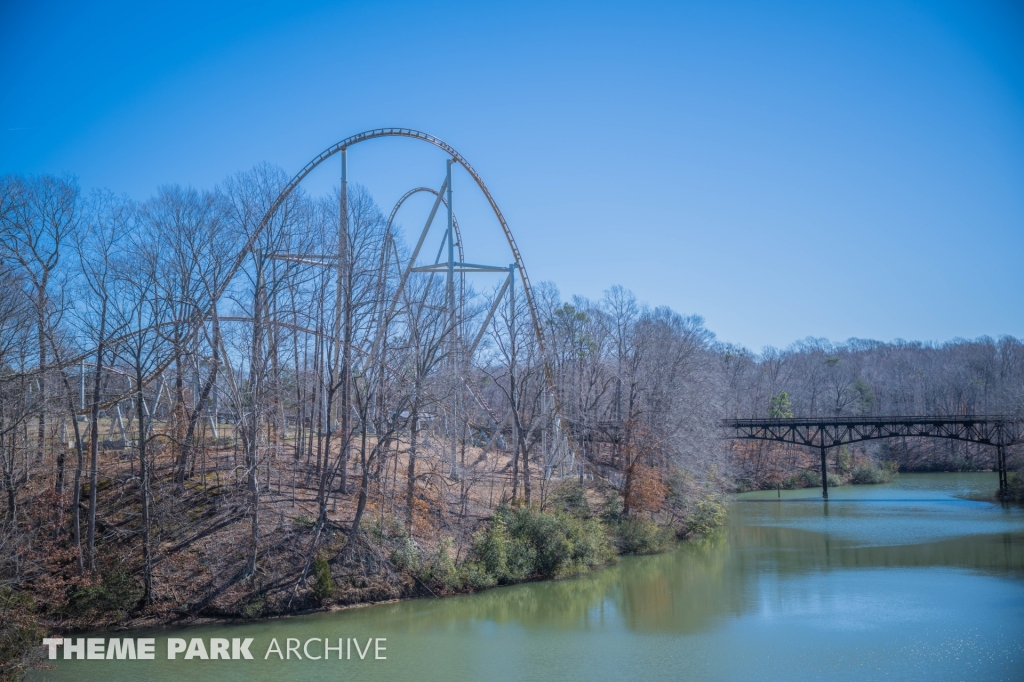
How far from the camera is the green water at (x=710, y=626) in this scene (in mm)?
13875

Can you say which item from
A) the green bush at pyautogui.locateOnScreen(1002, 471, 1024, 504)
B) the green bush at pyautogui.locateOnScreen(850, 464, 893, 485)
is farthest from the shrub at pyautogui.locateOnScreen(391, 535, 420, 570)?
the green bush at pyautogui.locateOnScreen(850, 464, 893, 485)

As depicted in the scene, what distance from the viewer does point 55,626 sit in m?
15.9

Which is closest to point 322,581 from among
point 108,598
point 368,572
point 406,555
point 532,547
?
point 368,572

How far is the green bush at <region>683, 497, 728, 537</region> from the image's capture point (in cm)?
2878

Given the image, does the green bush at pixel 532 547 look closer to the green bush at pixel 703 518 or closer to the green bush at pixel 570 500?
the green bush at pixel 570 500

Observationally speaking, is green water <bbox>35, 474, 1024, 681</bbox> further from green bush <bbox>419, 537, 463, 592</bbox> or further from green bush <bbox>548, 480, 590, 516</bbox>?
green bush <bbox>548, 480, 590, 516</bbox>

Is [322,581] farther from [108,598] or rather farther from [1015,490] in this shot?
[1015,490]

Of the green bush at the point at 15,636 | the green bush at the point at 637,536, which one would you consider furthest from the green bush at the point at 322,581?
the green bush at the point at 637,536

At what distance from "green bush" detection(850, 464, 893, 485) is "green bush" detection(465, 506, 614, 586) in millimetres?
33275

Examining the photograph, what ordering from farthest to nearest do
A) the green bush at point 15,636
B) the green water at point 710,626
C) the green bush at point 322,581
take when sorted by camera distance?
the green bush at point 322,581
the green water at point 710,626
the green bush at point 15,636

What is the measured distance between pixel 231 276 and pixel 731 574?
16.2 m

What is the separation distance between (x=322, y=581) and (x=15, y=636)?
6.55 m

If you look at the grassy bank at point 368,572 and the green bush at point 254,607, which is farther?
the green bush at point 254,607

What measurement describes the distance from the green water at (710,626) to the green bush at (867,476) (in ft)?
79.5
